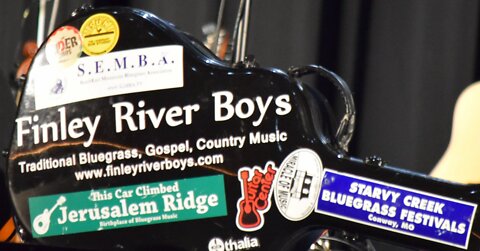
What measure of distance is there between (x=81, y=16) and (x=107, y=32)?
38 mm

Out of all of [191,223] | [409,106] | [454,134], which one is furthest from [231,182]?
[409,106]

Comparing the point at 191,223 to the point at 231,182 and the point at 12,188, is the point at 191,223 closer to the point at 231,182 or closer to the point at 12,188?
the point at 231,182

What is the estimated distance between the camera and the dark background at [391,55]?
4.77ft

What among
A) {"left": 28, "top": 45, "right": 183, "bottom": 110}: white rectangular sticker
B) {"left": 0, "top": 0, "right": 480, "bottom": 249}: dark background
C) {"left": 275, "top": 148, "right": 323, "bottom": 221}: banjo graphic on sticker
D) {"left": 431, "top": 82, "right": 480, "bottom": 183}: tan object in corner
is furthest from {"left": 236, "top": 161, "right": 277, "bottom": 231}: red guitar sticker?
{"left": 0, "top": 0, "right": 480, "bottom": 249}: dark background

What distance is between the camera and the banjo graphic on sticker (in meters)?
0.79

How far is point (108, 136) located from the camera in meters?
0.87

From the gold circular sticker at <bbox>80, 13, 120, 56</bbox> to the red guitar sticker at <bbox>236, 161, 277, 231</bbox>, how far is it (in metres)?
0.19

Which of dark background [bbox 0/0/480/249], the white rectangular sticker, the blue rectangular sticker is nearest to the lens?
the blue rectangular sticker

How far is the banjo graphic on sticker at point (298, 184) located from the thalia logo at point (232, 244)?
0.04 meters

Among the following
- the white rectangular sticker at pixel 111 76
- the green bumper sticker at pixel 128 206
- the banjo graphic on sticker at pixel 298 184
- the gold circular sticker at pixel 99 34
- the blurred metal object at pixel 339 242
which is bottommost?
the blurred metal object at pixel 339 242

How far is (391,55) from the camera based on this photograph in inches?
58.9

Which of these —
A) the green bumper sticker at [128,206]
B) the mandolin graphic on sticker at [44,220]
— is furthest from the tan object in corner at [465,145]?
the mandolin graphic on sticker at [44,220]

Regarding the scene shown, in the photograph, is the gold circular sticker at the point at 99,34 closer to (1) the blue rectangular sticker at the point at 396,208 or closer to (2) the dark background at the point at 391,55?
(1) the blue rectangular sticker at the point at 396,208

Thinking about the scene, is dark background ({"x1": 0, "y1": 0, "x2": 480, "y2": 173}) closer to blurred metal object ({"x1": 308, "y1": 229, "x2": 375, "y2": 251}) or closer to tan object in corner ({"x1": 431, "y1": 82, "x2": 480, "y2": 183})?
tan object in corner ({"x1": 431, "y1": 82, "x2": 480, "y2": 183})
